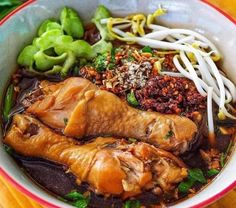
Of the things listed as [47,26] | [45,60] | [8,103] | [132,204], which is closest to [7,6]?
[47,26]

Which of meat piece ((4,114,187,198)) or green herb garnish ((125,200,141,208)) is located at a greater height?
meat piece ((4,114,187,198))

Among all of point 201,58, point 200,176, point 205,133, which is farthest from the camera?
point 201,58

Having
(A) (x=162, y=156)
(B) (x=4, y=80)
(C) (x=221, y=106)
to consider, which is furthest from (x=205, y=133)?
(B) (x=4, y=80)

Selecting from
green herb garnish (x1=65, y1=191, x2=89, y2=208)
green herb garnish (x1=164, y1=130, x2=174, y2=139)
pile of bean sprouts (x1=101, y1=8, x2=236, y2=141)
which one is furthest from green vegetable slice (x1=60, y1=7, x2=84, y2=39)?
green herb garnish (x1=65, y1=191, x2=89, y2=208)

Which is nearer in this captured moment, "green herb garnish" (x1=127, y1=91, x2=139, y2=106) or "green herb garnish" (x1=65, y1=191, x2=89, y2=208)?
"green herb garnish" (x1=65, y1=191, x2=89, y2=208)

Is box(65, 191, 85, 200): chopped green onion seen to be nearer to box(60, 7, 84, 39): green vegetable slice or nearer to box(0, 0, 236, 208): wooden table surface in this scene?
box(0, 0, 236, 208): wooden table surface

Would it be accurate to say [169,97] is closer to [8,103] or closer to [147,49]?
[147,49]

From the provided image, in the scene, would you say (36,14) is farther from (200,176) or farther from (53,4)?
(200,176)

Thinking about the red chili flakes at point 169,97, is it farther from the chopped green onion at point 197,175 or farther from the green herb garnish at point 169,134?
the chopped green onion at point 197,175
